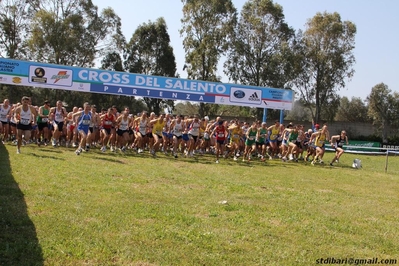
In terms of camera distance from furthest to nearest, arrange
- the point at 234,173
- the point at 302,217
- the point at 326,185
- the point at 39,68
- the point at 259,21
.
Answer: the point at 259,21 < the point at 39,68 < the point at 234,173 < the point at 326,185 < the point at 302,217

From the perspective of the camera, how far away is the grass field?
16.0ft

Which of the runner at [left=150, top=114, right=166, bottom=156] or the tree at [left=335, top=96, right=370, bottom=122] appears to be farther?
the tree at [left=335, top=96, right=370, bottom=122]

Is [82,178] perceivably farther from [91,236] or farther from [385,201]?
[385,201]

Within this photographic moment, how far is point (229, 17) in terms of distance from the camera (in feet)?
152

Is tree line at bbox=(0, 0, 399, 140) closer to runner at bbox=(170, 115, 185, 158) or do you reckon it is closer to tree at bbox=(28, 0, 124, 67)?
tree at bbox=(28, 0, 124, 67)

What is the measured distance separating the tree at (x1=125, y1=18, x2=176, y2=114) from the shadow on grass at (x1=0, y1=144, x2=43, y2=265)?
42.9 metres

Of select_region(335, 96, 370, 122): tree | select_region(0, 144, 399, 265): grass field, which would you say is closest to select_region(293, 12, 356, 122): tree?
select_region(335, 96, 370, 122): tree

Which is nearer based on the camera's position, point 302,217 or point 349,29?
point 302,217

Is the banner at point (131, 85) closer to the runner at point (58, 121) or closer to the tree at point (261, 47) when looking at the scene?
the runner at point (58, 121)

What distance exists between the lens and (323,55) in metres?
46.7

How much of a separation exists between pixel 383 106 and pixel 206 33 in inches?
1248

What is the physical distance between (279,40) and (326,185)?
38073 mm

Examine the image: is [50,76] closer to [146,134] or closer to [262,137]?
[146,134]

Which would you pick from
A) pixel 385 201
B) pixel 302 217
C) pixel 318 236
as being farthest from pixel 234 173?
pixel 318 236
